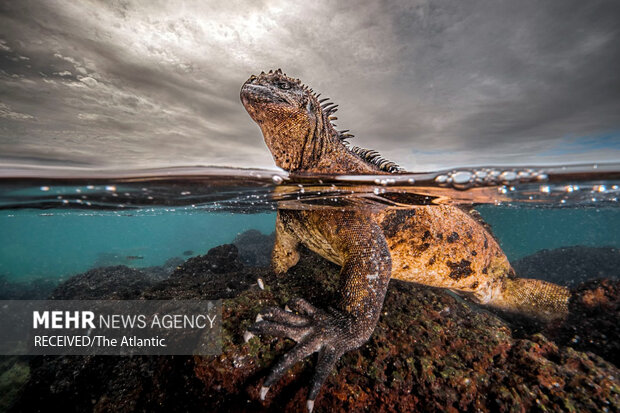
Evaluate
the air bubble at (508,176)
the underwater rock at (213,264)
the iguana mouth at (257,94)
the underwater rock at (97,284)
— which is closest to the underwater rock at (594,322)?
the air bubble at (508,176)

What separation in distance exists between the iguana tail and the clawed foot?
436cm

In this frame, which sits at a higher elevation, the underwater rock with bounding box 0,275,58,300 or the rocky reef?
the rocky reef

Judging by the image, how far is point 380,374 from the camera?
246cm

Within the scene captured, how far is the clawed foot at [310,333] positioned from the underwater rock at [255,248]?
7191mm

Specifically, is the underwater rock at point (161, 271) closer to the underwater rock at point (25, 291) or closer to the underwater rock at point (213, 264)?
the underwater rock at point (25, 291)

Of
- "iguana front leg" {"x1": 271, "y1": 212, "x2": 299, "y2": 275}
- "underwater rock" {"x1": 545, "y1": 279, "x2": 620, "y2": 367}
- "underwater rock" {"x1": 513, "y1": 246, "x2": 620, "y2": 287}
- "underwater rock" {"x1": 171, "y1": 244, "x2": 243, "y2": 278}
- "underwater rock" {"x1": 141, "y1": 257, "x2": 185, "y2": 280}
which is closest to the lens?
"underwater rock" {"x1": 545, "y1": 279, "x2": 620, "y2": 367}

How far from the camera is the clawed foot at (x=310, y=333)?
2250 mm

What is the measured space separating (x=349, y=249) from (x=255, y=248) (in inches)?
598

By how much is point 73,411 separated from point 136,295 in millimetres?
1527

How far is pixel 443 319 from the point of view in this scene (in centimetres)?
326

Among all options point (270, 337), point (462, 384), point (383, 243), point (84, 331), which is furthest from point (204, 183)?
point (462, 384)

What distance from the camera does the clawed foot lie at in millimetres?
2250

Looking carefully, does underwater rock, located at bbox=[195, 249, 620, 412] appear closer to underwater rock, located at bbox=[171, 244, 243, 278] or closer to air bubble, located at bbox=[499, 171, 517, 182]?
air bubble, located at bbox=[499, 171, 517, 182]

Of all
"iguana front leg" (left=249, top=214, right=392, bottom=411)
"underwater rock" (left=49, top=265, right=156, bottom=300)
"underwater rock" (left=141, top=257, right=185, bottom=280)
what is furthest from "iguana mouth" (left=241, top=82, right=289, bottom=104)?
"underwater rock" (left=141, top=257, right=185, bottom=280)
